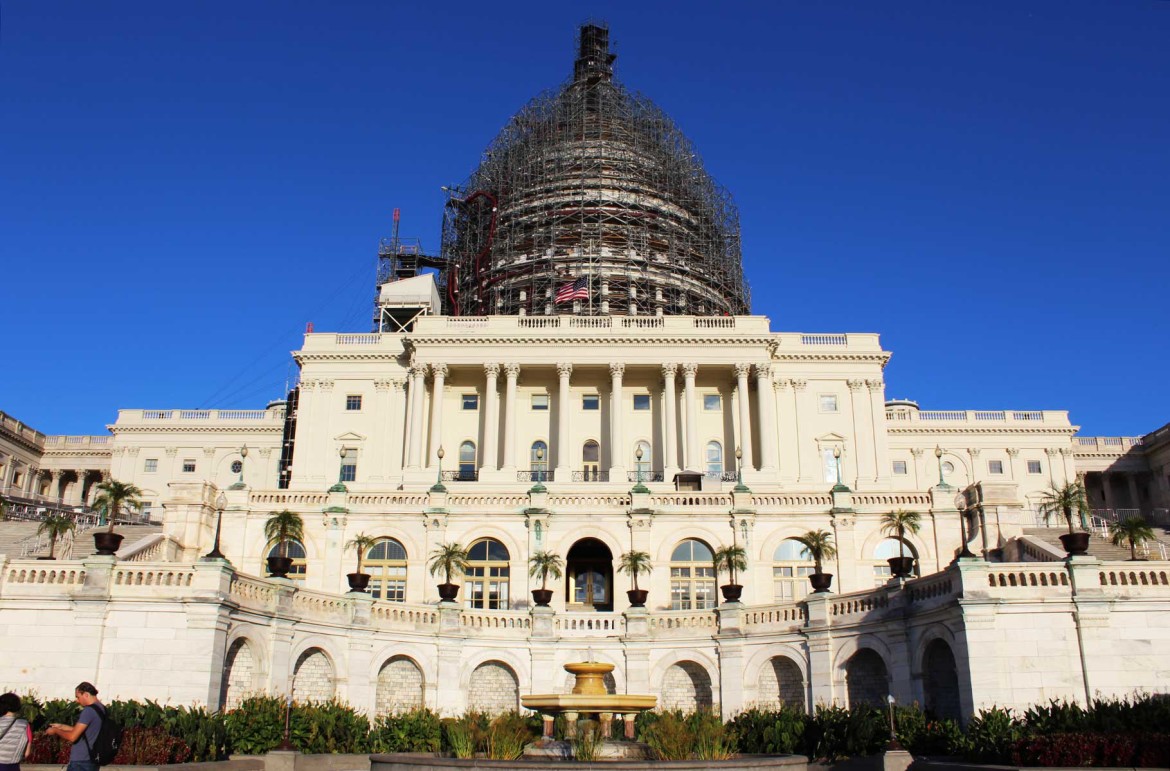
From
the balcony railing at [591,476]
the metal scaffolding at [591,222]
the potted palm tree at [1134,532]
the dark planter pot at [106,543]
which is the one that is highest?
the metal scaffolding at [591,222]

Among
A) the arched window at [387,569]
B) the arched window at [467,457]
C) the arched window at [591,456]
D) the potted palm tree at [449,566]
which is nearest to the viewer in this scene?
the potted palm tree at [449,566]

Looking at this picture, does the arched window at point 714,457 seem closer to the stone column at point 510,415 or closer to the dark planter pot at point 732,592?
the stone column at point 510,415

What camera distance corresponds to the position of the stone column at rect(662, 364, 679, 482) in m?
72.4

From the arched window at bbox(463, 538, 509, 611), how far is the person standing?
109 feet

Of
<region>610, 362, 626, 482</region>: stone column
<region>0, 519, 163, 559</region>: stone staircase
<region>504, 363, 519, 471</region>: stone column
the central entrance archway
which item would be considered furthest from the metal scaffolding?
<region>0, 519, 163, 559</region>: stone staircase

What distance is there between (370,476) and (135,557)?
30.5 meters

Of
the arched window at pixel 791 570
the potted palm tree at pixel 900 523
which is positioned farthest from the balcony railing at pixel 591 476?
the potted palm tree at pixel 900 523

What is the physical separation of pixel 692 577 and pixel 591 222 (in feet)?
164

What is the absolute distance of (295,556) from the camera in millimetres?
48625

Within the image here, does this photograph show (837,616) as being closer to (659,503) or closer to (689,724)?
(689,724)

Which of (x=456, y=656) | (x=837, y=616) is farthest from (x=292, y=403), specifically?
(x=837, y=616)

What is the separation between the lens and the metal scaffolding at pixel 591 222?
8925cm

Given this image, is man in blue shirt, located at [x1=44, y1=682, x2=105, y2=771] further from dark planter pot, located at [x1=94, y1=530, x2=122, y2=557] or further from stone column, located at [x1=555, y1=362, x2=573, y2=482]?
stone column, located at [x1=555, y1=362, x2=573, y2=482]

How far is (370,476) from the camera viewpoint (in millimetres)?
73375
